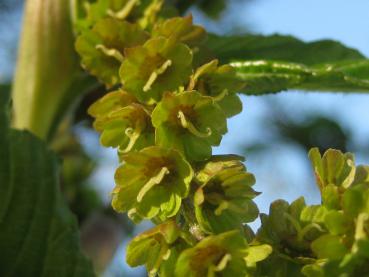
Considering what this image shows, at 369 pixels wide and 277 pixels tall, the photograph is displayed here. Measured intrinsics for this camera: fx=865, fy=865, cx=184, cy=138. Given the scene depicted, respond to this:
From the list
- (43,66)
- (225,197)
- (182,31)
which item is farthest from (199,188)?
(43,66)

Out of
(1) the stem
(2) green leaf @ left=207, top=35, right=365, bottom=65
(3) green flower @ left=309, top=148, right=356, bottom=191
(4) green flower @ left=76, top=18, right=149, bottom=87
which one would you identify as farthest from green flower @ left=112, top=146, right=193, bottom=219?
(1) the stem

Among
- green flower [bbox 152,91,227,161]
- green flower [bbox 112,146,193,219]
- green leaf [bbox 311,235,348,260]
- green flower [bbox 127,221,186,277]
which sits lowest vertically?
green flower [bbox 127,221,186,277]

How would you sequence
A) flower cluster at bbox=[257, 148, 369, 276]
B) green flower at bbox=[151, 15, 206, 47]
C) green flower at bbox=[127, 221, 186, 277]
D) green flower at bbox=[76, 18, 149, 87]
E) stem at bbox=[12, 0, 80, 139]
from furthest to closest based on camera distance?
stem at bbox=[12, 0, 80, 139]
green flower at bbox=[76, 18, 149, 87]
green flower at bbox=[151, 15, 206, 47]
green flower at bbox=[127, 221, 186, 277]
flower cluster at bbox=[257, 148, 369, 276]

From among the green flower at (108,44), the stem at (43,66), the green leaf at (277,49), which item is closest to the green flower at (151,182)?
the green flower at (108,44)

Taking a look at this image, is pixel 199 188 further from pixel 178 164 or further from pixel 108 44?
pixel 108 44

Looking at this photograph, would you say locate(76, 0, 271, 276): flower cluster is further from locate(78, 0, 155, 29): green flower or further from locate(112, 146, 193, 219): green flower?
locate(78, 0, 155, 29): green flower

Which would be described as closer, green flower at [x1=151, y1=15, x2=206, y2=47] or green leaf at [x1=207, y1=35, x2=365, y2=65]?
green flower at [x1=151, y1=15, x2=206, y2=47]
